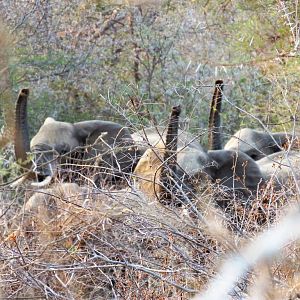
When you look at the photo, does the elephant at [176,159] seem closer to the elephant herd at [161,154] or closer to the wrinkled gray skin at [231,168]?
the elephant herd at [161,154]

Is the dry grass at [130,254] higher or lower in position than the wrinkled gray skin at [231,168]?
higher

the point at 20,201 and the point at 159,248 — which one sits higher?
the point at 159,248

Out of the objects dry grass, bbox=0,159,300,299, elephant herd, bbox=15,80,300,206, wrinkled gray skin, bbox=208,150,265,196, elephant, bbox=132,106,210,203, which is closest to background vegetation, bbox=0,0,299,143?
elephant herd, bbox=15,80,300,206

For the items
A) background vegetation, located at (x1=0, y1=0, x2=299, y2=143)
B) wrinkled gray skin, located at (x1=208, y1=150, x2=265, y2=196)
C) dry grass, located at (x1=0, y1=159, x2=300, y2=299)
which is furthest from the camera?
background vegetation, located at (x1=0, y1=0, x2=299, y2=143)

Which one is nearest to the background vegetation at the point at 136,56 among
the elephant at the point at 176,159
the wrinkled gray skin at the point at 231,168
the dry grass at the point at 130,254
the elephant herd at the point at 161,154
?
the elephant herd at the point at 161,154

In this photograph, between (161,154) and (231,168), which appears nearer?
(161,154)

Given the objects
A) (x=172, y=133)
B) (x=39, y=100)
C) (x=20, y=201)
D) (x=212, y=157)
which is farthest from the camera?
(x=39, y=100)

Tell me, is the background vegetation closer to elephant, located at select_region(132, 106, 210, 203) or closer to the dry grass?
elephant, located at select_region(132, 106, 210, 203)

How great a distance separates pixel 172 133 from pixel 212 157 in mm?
2255

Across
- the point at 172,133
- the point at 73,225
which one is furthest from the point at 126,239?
the point at 172,133

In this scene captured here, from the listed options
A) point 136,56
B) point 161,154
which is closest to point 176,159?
point 161,154

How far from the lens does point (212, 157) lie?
7.67 meters

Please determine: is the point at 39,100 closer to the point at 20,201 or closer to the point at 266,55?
the point at 266,55

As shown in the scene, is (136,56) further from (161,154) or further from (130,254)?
(130,254)
